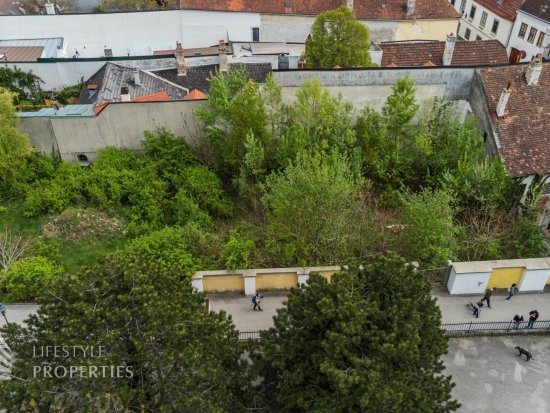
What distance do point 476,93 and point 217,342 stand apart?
2196 cm

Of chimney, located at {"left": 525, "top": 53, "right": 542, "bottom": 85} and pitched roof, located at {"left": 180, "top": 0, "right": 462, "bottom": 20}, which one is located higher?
pitched roof, located at {"left": 180, "top": 0, "right": 462, "bottom": 20}

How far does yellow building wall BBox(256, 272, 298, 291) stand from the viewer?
70.9 feet

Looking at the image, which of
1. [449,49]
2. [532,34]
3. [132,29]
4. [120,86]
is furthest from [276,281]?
[532,34]

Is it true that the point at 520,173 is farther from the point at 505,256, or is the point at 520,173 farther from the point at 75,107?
the point at 75,107

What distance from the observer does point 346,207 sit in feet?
74.9

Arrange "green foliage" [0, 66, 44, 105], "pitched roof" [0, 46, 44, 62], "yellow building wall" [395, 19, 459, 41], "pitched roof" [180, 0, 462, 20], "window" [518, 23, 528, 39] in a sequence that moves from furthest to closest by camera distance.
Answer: "window" [518, 23, 528, 39] → "yellow building wall" [395, 19, 459, 41] → "pitched roof" [180, 0, 462, 20] → "pitched roof" [0, 46, 44, 62] → "green foliage" [0, 66, 44, 105]

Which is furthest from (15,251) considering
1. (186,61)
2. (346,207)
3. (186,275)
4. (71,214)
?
(186,61)

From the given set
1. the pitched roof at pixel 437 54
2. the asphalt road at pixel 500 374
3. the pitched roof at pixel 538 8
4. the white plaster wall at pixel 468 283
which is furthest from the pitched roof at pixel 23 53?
the pitched roof at pixel 538 8

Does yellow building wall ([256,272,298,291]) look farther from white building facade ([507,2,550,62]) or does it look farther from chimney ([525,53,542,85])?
white building facade ([507,2,550,62])

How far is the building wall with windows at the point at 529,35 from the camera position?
43469 mm

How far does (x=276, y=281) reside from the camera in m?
21.9

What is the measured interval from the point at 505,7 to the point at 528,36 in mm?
4975

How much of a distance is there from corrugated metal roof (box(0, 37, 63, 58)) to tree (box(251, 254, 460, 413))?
36.8 m

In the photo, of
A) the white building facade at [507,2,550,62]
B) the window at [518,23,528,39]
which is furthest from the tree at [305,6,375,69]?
the window at [518,23,528,39]
